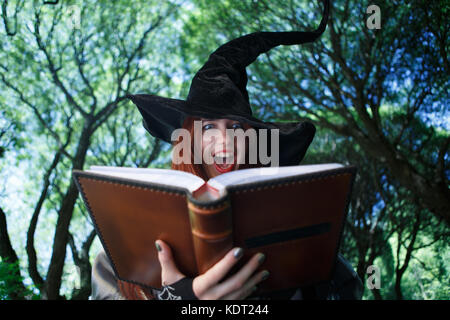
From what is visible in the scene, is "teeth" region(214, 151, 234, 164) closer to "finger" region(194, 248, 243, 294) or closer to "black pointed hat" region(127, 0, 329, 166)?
"black pointed hat" region(127, 0, 329, 166)

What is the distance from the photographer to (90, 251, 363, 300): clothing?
5.00 feet

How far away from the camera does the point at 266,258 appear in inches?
48.8

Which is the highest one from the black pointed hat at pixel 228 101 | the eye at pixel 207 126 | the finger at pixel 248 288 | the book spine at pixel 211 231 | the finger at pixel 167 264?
the black pointed hat at pixel 228 101

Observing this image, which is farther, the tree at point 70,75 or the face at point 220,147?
the tree at point 70,75

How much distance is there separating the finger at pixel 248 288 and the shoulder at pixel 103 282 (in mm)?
650

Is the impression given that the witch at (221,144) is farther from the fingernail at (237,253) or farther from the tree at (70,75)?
the tree at (70,75)

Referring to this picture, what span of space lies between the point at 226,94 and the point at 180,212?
0.89 m

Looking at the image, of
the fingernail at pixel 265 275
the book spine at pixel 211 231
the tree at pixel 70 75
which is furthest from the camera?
the tree at pixel 70 75

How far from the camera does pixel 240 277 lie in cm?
119

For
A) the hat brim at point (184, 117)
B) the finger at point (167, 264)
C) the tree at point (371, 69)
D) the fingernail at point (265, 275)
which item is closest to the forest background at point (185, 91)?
the tree at point (371, 69)

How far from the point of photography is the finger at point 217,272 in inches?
44.8

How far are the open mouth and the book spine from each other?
2.11 ft

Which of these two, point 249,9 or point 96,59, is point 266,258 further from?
point 96,59

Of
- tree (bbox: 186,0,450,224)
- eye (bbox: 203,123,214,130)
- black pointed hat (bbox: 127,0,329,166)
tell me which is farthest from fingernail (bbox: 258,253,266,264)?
tree (bbox: 186,0,450,224)
